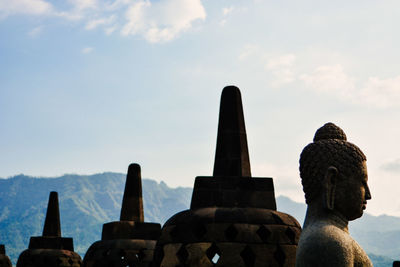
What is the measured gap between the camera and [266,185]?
12.9 meters

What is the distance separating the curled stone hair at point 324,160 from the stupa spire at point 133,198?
40.5ft

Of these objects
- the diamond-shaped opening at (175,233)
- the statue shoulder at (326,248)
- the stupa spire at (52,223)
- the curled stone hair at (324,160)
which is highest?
the stupa spire at (52,223)

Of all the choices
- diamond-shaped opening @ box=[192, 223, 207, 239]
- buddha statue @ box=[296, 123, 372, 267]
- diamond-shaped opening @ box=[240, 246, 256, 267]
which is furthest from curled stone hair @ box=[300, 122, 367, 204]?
diamond-shaped opening @ box=[192, 223, 207, 239]

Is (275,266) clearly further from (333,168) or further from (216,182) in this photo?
(333,168)

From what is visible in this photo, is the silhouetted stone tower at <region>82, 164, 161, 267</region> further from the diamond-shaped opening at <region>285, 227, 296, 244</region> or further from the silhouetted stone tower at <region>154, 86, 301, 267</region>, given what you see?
the diamond-shaped opening at <region>285, 227, 296, 244</region>

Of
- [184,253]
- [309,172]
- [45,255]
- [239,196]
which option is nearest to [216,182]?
[239,196]

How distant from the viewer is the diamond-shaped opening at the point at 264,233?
12070 mm

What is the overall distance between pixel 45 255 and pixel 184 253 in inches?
495

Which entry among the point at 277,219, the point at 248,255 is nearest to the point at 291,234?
the point at 277,219

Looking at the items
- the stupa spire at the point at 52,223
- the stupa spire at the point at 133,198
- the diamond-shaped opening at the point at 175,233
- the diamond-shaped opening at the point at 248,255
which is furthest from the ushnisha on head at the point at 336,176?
the stupa spire at the point at 52,223

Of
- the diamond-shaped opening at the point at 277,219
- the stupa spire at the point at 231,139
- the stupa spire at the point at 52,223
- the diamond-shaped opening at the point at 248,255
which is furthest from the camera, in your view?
the stupa spire at the point at 52,223

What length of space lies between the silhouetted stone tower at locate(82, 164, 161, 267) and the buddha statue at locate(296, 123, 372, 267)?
11.4 metres

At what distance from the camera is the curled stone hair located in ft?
25.9

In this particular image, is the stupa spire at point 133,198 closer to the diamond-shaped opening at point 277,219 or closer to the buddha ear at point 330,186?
the diamond-shaped opening at point 277,219
